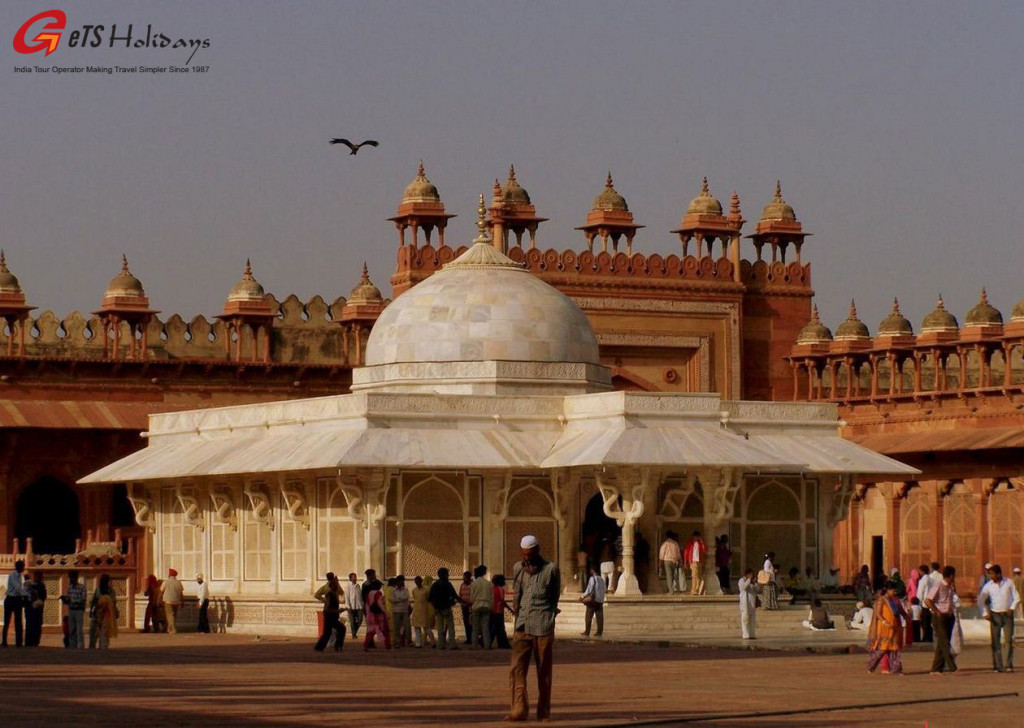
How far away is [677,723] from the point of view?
13.6 metres

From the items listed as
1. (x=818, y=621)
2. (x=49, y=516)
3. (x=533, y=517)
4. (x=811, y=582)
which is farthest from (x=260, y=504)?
(x=49, y=516)

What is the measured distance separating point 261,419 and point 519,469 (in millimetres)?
4275

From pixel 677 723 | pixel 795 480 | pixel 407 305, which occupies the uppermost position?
pixel 407 305

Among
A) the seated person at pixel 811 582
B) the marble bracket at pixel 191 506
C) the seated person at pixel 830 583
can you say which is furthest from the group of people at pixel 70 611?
the seated person at pixel 830 583

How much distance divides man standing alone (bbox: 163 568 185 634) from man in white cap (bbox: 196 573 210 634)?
13.7 inches

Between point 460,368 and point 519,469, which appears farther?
point 460,368

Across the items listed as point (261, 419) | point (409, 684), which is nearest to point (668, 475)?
point (261, 419)

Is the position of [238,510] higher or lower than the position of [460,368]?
lower

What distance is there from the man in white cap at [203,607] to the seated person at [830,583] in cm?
830

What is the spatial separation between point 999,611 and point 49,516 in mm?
24993

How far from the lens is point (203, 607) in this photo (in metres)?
30.3

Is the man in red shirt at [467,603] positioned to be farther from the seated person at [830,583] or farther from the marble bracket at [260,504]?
the seated person at [830,583]

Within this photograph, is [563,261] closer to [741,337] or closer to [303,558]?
[741,337]

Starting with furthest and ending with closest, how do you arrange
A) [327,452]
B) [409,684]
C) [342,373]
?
1. [342,373]
2. [327,452]
3. [409,684]
